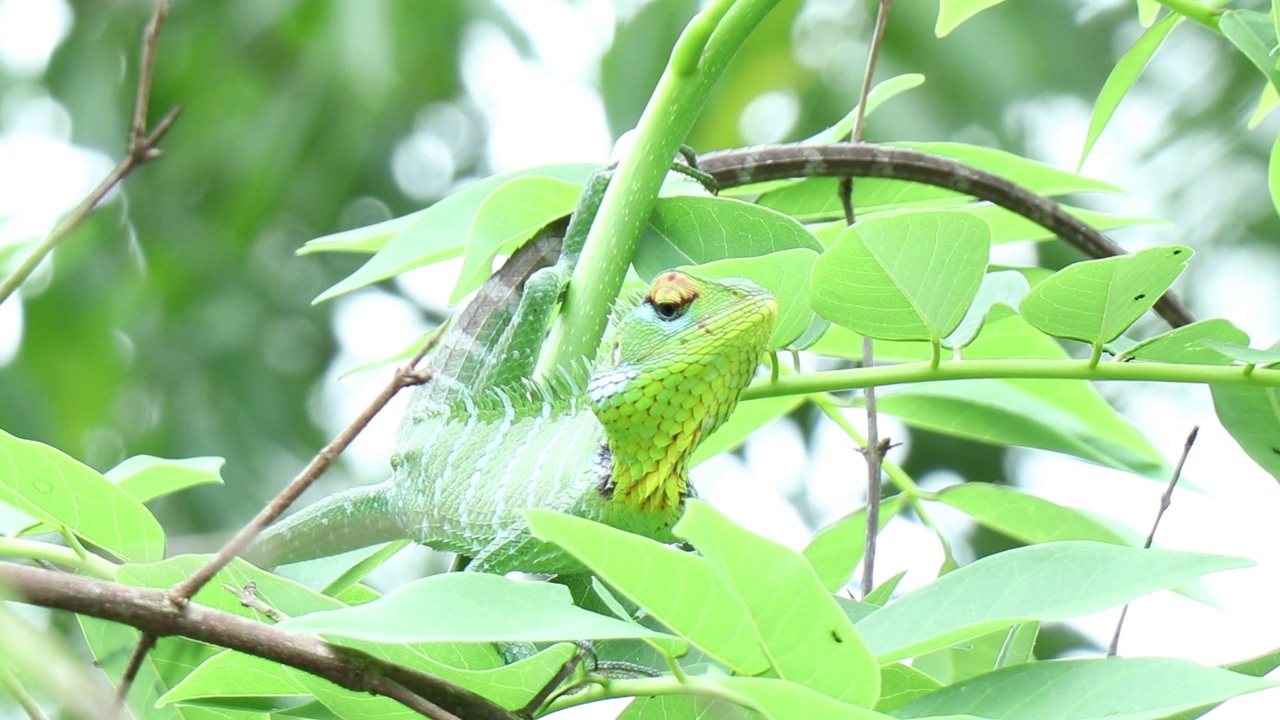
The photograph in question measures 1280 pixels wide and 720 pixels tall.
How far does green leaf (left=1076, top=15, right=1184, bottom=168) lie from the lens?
1408mm

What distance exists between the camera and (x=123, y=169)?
1.17 meters

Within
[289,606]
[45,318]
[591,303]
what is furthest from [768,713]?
[45,318]

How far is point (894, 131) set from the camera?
155 inches

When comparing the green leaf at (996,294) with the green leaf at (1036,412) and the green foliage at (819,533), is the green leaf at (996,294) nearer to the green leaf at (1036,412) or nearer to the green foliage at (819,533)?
the green foliage at (819,533)

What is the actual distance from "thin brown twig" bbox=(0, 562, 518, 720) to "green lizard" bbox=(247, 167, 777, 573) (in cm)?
57

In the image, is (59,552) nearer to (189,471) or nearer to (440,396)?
(189,471)

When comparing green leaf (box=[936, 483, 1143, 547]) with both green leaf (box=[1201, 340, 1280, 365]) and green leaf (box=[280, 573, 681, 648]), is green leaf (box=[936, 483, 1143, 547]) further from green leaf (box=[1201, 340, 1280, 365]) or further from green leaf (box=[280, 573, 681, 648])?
green leaf (box=[280, 573, 681, 648])

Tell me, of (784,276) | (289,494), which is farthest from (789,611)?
(784,276)

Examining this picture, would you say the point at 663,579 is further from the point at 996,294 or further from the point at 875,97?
the point at 875,97

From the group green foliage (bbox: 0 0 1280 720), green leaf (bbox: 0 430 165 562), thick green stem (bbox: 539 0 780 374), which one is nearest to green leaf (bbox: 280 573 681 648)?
green foliage (bbox: 0 0 1280 720)

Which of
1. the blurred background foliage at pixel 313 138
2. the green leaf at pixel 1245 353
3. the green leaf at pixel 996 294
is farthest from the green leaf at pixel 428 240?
the blurred background foliage at pixel 313 138

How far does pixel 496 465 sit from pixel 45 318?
4.07 metres

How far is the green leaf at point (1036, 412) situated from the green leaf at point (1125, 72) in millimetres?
275

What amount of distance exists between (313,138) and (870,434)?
15.1 ft
